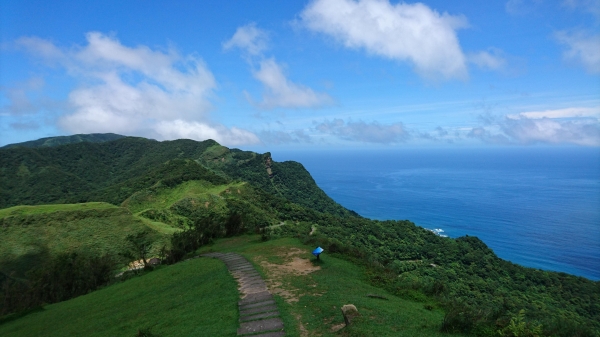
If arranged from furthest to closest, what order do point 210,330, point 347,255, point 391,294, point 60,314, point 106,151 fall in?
point 106,151 < point 347,255 < point 60,314 < point 391,294 < point 210,330

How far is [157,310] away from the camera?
555 inches

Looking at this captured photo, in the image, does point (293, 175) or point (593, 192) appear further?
point (593, 192)

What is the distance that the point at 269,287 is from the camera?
1417cm

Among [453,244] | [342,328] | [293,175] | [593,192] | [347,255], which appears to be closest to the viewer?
[342,328]

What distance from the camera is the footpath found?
32.8ft

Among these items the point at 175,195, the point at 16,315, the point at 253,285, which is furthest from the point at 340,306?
the point at 175,195

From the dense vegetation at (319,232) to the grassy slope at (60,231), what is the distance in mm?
243

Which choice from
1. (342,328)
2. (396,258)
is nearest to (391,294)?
(342,328)

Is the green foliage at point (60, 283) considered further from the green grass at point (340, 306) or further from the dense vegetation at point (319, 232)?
the green grass at point (340, 306)

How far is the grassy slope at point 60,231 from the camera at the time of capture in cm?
3847

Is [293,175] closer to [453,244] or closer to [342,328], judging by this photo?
[453,244]

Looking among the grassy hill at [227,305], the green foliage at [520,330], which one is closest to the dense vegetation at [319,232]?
the green foliage at [520,330]

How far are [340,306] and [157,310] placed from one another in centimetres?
855

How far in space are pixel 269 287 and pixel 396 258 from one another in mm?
34904
